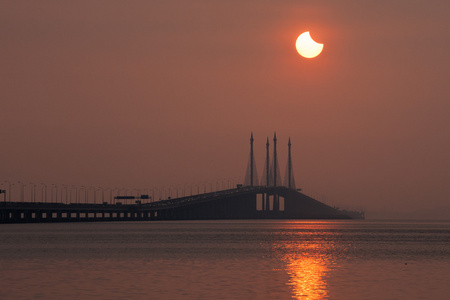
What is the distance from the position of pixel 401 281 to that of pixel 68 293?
18.1m

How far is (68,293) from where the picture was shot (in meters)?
40.2

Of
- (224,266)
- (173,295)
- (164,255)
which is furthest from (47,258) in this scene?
(173,295)

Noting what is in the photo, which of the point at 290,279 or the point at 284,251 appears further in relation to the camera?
the point at 284,251

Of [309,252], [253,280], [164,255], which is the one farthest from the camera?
[309,252]

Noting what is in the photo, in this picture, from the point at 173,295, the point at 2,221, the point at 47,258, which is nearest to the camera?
the point at 173,295

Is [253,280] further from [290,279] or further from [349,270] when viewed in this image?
[349,270]

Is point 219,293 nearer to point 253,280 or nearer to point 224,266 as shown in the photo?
point 253,280

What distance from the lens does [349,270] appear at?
55.2 meters

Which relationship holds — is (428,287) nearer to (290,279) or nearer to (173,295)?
(290,279)

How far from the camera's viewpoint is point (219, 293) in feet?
132

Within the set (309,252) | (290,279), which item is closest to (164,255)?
(309,252)

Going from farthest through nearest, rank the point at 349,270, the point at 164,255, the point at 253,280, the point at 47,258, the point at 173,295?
1. the point at 164,255
2. the point at 47,258
3. the point at 349,270
4. the point at 253,280
5. the point at 173,295

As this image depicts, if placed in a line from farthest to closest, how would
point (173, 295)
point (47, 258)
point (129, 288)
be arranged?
point (47, 258)
point (129, 288)
point (173, 295)

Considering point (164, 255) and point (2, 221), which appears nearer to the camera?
point (164, 255)
